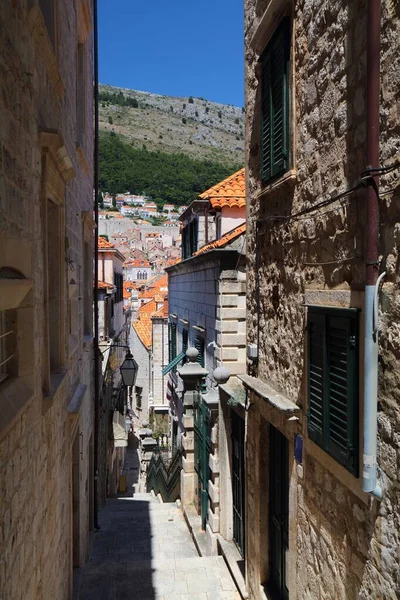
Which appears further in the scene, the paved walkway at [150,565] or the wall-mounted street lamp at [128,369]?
the wall-mounted street lamp at [128,369]

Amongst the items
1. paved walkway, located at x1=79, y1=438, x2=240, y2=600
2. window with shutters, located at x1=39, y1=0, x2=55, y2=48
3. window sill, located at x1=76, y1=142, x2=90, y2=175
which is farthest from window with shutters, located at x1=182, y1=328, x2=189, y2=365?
window with shutters, located at x1=39, y1=0, x2=55, y2=48

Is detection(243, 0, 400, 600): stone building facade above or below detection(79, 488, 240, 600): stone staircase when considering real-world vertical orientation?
above

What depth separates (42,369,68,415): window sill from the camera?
4555 mm

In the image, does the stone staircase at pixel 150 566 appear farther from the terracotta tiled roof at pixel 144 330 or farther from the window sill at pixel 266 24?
the terracotta tiled roof at pixel 144 330

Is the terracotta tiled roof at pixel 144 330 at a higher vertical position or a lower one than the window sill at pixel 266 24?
lower

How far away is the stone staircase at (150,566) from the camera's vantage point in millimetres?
7117

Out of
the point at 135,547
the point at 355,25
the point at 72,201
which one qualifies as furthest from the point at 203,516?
the point at 355,25

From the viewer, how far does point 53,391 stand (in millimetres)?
4852

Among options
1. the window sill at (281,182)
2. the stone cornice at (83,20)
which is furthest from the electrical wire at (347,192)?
the stone cornice at (83,20)

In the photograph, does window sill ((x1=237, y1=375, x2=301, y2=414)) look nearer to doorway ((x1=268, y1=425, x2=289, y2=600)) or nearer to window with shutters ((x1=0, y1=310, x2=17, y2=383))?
doorway ((x1=268, y1=425, x2=289, y2=600))

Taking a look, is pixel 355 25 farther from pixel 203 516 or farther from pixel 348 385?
pixel 203 516

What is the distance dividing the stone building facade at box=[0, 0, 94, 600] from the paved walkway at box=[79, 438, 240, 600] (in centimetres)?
113

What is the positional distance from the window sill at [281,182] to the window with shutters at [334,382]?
1317 mm

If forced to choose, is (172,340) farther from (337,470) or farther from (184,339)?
(337,470)
